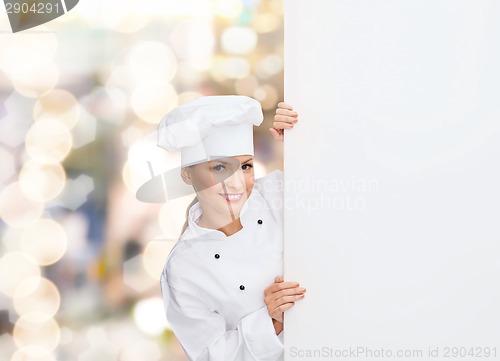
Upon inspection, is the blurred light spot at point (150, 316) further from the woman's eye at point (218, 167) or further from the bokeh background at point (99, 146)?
the woman's eye at point (218, 167)

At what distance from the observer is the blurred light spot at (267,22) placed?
4.76 ft

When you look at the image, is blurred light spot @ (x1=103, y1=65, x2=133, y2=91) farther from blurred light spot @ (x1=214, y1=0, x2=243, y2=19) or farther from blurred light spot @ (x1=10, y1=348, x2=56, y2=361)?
blurred light spot @ (x1=10, y1=348, x2=56, y2=361)

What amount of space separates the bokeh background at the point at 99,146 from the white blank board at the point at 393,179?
1.22ft

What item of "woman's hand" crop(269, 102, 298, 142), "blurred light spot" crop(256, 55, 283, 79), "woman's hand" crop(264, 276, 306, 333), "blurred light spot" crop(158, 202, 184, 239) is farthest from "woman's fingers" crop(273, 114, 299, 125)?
"blurred light spot" crop(158, 202, 184, 239)

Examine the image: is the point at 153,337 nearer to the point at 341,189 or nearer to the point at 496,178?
the point at 341,189

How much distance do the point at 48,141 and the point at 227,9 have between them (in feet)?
1.78

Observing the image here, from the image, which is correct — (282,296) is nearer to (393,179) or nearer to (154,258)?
(393,179)

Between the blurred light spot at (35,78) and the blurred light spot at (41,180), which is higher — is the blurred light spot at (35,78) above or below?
above

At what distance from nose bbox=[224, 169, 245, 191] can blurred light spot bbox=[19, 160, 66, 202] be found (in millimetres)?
506

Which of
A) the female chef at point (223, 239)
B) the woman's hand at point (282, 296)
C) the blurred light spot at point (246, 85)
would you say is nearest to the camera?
the woman's hand at point (282, 296)

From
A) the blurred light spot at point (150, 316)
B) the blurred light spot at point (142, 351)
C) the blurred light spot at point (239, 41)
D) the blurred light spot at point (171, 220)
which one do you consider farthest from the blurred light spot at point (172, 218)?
the blurred light spot at point (239, 41)

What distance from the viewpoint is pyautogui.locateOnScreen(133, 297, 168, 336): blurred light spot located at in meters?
1.52

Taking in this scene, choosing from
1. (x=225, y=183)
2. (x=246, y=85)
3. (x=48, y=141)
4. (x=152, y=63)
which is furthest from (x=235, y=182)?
(x=48, y=141)

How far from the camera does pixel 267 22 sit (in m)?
1.45
